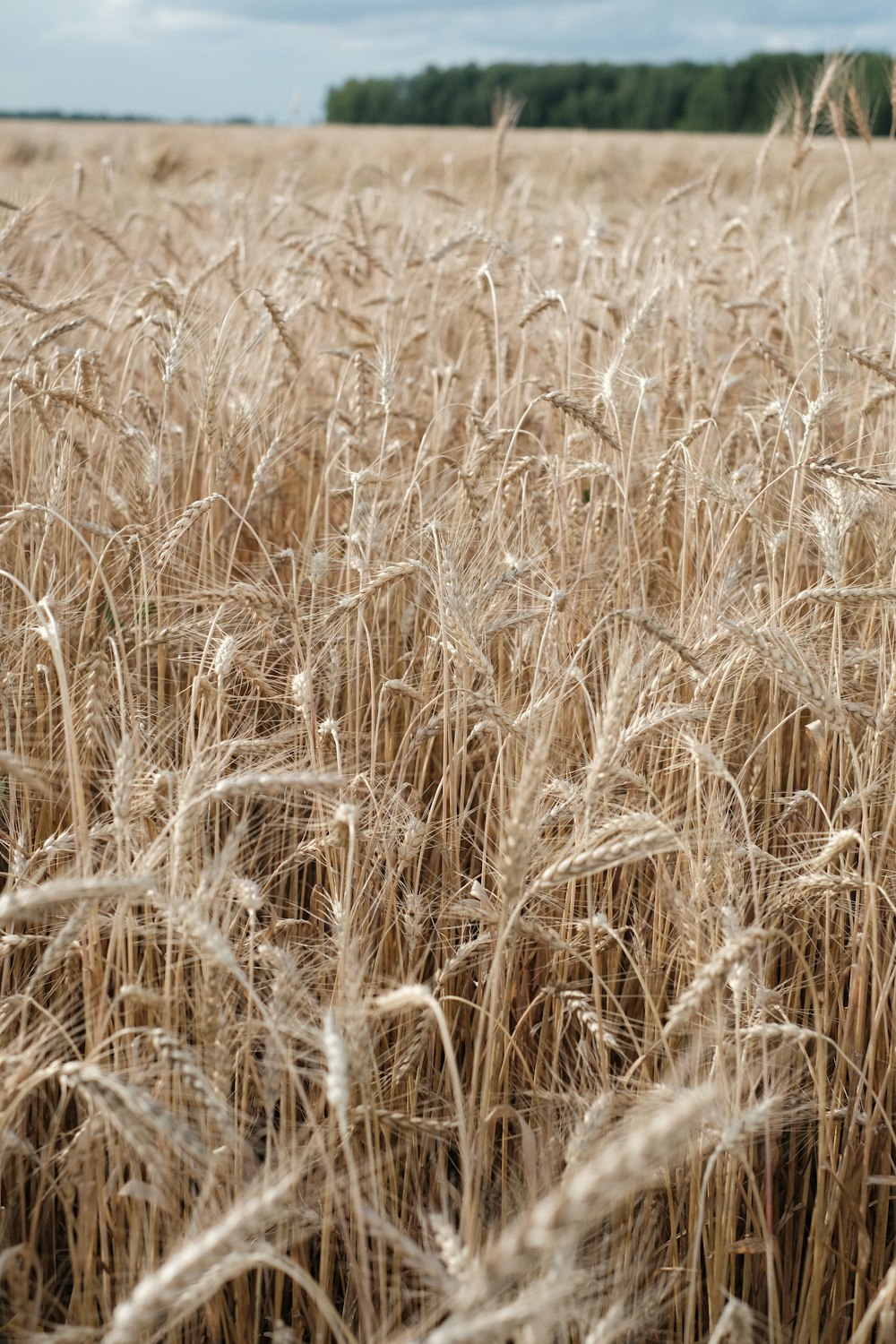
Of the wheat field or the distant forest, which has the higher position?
the distant forest

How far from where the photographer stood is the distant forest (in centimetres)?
3984

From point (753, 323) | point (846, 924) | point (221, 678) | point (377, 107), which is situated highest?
point (377, 107)

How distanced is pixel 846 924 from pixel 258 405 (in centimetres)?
162

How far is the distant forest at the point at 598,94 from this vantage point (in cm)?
3984

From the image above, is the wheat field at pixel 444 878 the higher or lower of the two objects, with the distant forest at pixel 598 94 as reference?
lower

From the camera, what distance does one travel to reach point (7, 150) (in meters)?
12.7

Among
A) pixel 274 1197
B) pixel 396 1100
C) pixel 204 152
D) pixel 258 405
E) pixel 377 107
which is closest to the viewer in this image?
pixel 274 1197

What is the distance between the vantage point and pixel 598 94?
45750mm

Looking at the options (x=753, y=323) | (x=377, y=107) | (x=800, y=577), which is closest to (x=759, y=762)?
(x=800, y=577)

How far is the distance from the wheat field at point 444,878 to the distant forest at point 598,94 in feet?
117

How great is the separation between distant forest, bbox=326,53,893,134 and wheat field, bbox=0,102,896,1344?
117ft

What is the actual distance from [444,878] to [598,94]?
51.4 meters

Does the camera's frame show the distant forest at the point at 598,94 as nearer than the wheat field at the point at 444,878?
No

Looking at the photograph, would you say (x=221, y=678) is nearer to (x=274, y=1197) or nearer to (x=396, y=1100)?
(x=396, y=1100)
